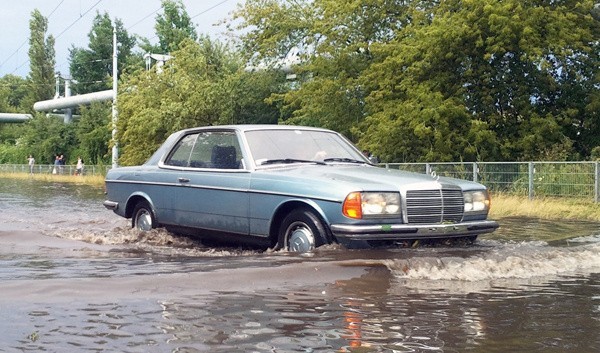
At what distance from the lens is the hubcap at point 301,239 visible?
7.28 m

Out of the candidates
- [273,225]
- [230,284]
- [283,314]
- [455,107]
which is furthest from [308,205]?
[455,107]

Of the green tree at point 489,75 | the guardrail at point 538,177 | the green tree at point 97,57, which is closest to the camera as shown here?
the guardrail at point 538,177

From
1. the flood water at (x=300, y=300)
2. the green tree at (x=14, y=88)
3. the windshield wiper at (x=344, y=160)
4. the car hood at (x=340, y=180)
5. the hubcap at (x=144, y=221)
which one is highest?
the green tree at (x=14, y=88)

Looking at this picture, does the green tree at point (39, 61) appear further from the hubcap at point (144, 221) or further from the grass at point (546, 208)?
the hubcap at point (144, 221)

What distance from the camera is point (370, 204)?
7.07m

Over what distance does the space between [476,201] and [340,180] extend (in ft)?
5.07

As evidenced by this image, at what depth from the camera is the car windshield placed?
840 centimetres

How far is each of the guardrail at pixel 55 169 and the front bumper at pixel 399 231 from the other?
43.8 meters

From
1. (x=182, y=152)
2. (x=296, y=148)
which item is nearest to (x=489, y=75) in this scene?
(x=182, y=152)

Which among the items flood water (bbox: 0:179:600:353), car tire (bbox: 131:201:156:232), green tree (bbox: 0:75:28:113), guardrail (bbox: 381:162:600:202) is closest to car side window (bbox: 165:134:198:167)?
car tire (bbox: 131:201:156:232)

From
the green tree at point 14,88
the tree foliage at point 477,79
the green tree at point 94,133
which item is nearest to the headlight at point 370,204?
the tree foliage at point 477,79

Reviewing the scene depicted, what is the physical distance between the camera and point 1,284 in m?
5.55

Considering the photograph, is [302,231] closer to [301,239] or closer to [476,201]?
[301,239]

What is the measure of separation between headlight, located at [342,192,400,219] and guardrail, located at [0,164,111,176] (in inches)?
1731
